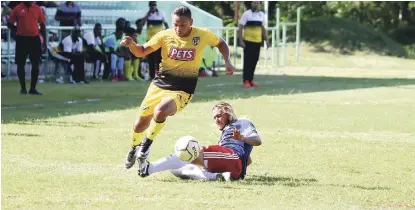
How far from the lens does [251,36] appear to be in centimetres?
2445

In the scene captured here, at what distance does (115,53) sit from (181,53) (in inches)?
605

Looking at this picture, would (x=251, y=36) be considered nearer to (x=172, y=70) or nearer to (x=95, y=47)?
(x=95, y=47)

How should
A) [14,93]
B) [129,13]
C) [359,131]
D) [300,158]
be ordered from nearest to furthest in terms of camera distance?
1. [300,158]
2. [359,131]
3. [14,93]
4. [129,13]

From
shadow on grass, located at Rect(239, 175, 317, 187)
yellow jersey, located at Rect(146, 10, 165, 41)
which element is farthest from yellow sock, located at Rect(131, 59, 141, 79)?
shadow on grass, located at Rect(239, 175, 317, 187)

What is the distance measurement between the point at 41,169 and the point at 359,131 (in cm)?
588

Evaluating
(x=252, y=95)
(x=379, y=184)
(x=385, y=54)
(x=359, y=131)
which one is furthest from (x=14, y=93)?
(x=385, y=54)

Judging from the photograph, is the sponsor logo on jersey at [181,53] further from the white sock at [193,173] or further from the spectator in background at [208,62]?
the spectator in background at [208,62]

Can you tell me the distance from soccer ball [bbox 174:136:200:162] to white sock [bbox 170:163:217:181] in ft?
0.68

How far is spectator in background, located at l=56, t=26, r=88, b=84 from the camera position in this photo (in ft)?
79.7

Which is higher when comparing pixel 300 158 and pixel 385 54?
pixel 300 158

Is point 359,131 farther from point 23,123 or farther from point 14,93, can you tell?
point 14,93

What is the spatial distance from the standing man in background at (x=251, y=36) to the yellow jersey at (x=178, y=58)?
1360 centimetres

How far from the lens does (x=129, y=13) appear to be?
3081 cm

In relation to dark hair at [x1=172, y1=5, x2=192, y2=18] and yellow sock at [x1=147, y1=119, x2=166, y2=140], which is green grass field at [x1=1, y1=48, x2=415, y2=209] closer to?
yellow sock at [x1=147, y1=119, x2=166, y2=140]
